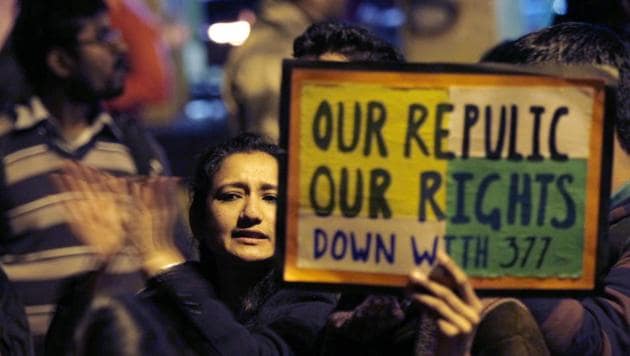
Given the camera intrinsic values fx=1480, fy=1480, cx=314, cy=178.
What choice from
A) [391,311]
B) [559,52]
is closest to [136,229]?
[391,311]

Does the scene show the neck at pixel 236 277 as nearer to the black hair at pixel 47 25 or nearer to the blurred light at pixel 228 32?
the black hair at pixel 47 25

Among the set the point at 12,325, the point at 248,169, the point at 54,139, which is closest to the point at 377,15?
the point at 54,139

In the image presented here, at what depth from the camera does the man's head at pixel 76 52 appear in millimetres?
5543

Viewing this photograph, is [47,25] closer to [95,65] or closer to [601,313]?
[95,65]

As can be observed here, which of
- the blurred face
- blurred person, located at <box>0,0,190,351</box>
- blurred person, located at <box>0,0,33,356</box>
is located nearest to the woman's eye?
blurred person, located at <box>0,0,33,356</box>

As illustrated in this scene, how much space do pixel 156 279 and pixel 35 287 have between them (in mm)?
1522

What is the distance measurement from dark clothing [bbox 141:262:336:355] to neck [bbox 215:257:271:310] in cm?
15

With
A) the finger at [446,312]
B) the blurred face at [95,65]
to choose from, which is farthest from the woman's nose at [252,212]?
the blurred face at [95,65]

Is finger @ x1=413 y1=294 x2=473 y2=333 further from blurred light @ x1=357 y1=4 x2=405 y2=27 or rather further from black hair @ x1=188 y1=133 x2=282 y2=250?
blurred light @ x1=357 y1=4 x2=405 y2=27

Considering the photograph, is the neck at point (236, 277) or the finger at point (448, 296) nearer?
the finger at point (448, 296)

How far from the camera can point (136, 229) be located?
3502 millimetres

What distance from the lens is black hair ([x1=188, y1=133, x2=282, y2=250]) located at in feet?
13.2

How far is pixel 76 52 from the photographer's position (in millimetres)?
5566

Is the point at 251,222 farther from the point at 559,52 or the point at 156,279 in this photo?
the point at 559,52
